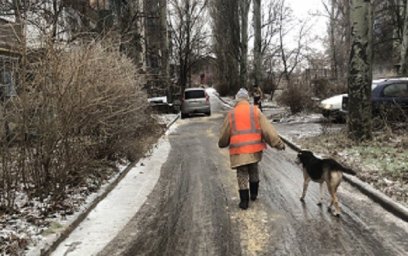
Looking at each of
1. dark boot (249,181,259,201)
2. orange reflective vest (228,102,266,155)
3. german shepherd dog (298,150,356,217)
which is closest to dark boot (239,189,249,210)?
dark boot (249,181,259,201)

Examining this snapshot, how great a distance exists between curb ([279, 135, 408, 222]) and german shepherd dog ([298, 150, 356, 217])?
27.4 inches

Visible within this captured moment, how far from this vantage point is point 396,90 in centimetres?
1641

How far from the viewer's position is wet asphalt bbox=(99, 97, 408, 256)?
5796 mm

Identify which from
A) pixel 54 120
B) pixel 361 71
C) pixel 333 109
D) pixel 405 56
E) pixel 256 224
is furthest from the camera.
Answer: pixel 405 56

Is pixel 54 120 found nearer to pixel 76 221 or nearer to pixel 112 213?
pixel 76 221

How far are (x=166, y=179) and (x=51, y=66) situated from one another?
3.81 metres

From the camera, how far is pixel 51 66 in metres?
7.19

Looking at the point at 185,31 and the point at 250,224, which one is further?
the point at 185,31

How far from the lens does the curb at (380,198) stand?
6.94 m

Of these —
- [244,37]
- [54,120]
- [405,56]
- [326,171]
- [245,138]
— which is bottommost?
[326,171]

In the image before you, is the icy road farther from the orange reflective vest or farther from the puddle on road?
the orange reflective vest

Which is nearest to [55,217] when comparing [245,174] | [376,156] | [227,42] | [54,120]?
[54,120]

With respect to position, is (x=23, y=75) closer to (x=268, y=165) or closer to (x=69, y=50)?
(x=69, y=50)

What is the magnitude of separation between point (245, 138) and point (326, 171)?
47.2 inches
